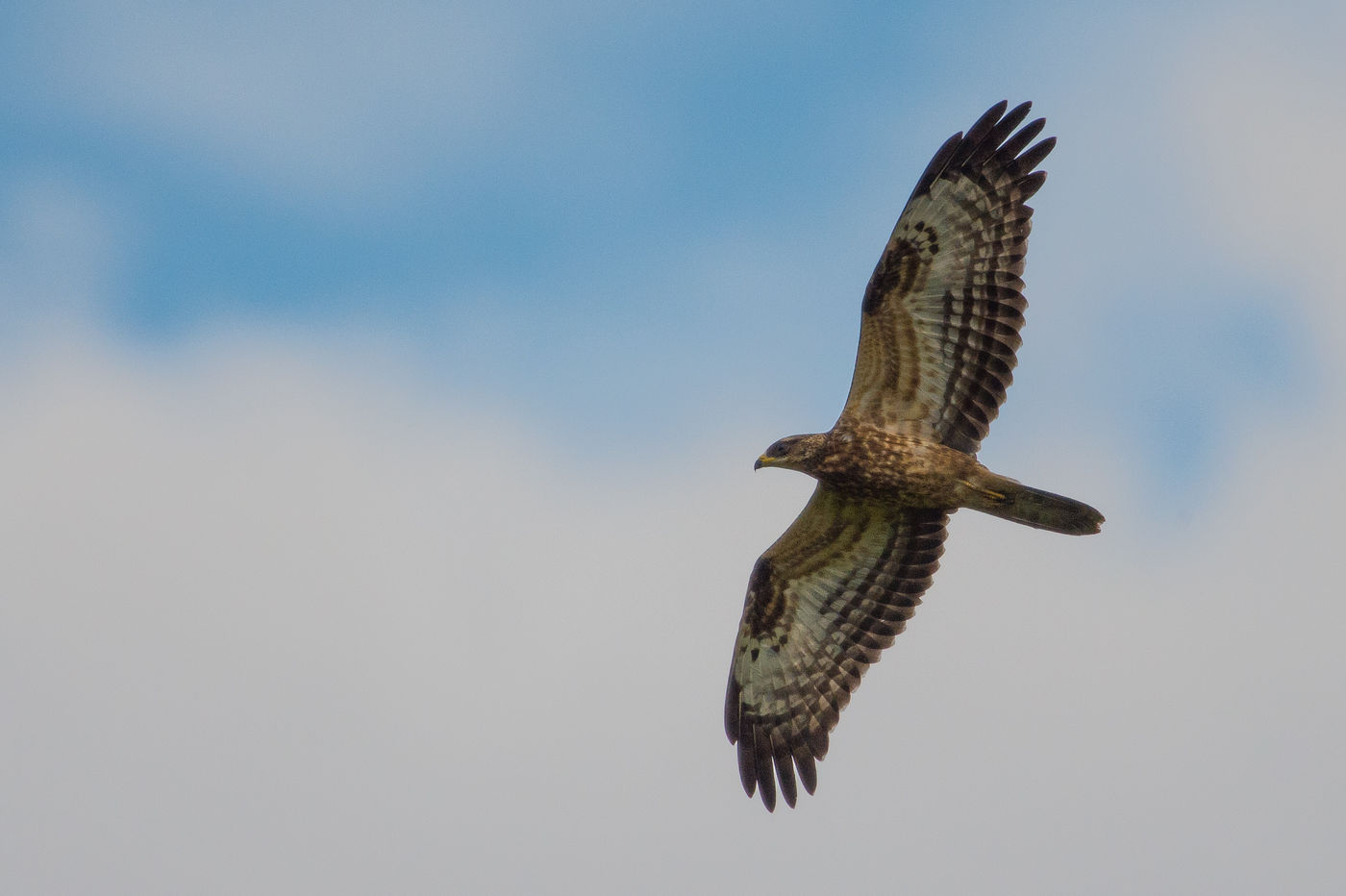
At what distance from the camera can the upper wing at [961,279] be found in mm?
14109

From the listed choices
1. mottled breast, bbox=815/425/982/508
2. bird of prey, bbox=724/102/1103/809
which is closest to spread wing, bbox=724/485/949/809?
bird of prey, bbox=724/102/1103/809

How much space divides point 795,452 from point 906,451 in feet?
3.37

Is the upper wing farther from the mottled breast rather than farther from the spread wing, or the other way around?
the spread wing

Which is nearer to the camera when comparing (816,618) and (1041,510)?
(1041,510)

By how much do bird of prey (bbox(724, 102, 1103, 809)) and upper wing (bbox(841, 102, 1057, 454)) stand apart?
12 mm

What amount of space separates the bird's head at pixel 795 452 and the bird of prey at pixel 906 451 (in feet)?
0.04

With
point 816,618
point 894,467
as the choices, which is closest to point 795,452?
point 894,467

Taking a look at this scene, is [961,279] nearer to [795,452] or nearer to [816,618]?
[795,452]

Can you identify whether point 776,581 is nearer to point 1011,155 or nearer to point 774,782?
point 774,782

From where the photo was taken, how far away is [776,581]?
51.6ft

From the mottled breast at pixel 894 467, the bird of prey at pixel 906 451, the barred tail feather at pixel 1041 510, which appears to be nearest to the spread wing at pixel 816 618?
the bird of prey at pixel 906 451

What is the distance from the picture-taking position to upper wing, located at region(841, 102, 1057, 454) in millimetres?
14109

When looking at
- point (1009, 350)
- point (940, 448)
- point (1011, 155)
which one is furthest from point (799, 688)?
point (1011, 155)

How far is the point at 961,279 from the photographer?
14156 millimetres
